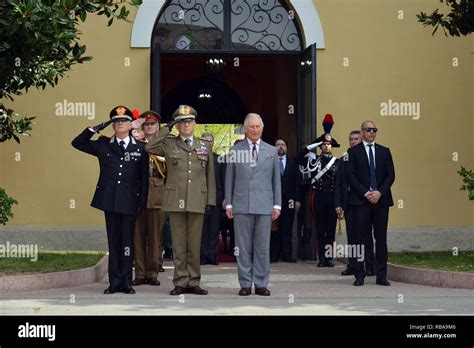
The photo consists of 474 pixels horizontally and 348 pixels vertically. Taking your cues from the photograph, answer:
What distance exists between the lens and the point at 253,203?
12.3 metres

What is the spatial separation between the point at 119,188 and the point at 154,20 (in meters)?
6.17

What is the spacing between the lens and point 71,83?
1764 centimetres

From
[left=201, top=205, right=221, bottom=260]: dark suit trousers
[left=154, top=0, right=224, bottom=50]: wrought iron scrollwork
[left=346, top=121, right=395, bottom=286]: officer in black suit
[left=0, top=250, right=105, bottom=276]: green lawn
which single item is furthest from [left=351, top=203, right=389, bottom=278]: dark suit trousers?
[left=154, top=0, right=224, bottom=50]: wrought iron scrollwork

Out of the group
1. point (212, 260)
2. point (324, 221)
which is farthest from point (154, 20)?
point (324, 221)

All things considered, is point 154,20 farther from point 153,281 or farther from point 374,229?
point 374,229

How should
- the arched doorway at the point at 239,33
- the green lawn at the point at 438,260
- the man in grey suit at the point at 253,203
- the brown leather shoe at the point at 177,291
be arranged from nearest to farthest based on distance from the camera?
1. the brown leather shoe at the point at 177,291
2. the man in grey suit at the point at 253,203
3. the green lawn at the point at 438,260
4. the arched doorway at the point at 239,33

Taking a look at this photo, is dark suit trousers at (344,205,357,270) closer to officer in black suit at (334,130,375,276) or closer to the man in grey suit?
officer in black suit at (334,130,375,276)

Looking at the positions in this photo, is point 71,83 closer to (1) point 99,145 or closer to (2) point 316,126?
→ (2) point 316,126

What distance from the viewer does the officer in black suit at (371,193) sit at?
13.5 m

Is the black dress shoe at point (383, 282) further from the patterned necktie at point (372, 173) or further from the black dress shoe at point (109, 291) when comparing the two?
the black dress shoe at point (109, 291)

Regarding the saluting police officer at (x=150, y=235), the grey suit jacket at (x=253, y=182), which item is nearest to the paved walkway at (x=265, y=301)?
the saluting police officer at (x=150, y=235)

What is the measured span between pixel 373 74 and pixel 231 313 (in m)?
8.53

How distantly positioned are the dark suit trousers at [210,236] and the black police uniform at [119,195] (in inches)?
192
